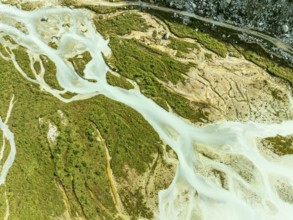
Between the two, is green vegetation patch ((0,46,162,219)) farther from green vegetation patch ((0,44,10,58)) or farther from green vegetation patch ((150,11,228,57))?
green vegetation patch ((150,11,228,57))

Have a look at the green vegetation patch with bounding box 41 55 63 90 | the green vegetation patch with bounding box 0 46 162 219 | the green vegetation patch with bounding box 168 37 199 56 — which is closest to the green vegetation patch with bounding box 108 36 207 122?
the green vegetation patch with bounding box 168 37 199 56

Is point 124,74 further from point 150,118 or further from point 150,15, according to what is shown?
point 150,15

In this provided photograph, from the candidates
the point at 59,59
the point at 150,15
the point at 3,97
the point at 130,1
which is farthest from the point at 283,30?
the point at 3,97

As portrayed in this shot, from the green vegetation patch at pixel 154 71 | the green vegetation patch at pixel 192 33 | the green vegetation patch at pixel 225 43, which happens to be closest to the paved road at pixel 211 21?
the green vegetation patch at pixel 225 43

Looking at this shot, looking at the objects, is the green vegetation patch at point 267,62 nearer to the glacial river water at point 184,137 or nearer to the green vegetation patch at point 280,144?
the glacial river water at point 184,137

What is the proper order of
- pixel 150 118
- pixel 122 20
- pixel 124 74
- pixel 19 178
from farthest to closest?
1. pixel 122 20
2. pixel 124 74
3. pixel 150 118
4. pixel 19 178
